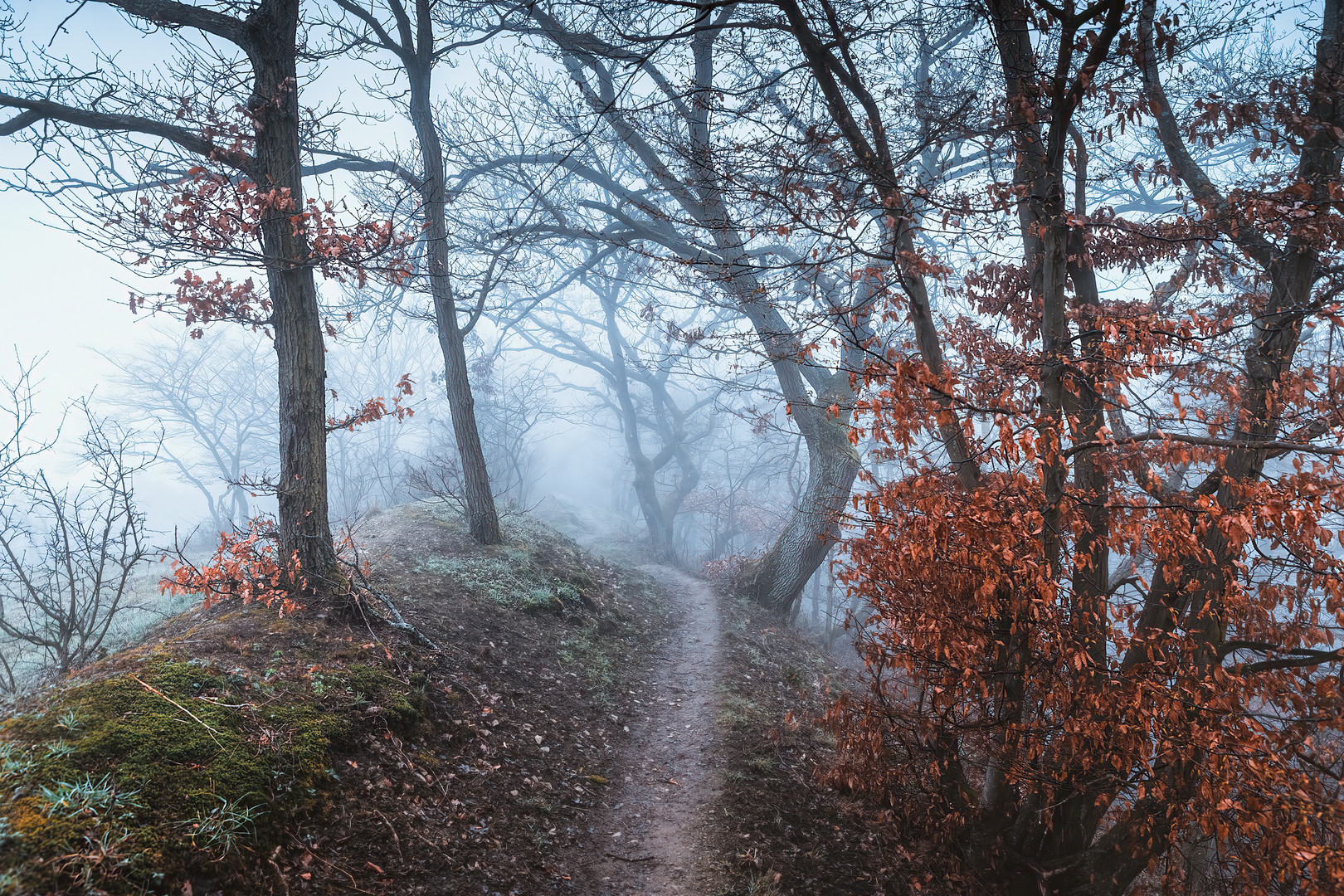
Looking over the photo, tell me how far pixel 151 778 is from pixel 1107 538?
217 inches

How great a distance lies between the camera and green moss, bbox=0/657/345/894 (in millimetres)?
2412

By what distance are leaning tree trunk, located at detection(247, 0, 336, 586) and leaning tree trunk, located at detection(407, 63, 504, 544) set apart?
3717 millimetres

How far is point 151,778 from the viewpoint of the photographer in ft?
9.57

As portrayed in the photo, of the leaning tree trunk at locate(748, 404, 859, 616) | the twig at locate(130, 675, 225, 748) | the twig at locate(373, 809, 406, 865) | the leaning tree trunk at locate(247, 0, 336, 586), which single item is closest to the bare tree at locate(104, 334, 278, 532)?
the leaning tree trunk at locate(748, 404, 859, 616)

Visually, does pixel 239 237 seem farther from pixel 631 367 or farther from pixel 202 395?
pixel 202 395

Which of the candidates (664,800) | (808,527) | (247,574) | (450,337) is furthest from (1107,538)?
(450,337)

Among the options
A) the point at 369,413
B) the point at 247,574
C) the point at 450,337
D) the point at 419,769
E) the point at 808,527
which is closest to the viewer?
the point at 419,769

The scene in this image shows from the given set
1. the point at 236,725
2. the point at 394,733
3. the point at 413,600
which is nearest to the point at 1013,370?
the point at 394,733

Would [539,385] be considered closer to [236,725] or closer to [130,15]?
[130,15]

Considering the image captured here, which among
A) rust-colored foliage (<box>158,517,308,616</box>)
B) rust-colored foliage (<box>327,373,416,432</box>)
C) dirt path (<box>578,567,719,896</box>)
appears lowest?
dirt path (<box>578,567,719,896</box>)

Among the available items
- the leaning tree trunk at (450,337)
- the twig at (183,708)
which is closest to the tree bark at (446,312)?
the leaning tree trunk at (450,337)

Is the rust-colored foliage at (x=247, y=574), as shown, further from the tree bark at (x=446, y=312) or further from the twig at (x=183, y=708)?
the tree bark at (x=446, y=312)

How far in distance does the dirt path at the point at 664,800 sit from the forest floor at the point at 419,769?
22 mm

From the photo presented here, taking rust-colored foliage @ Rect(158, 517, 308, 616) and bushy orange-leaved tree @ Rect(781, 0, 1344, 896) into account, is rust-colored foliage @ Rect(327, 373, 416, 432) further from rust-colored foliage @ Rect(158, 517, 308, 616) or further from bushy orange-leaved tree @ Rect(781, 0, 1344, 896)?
bushy orange-leaved tree @ Rect(781, 0, 1344, 896)
